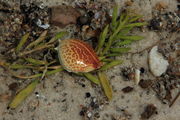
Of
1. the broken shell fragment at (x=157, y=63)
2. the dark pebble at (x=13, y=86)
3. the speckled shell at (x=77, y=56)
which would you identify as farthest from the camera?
the broken shell fragment at (x=157, y=63)

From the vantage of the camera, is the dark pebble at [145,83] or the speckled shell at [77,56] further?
the dark pebble at [145,83]

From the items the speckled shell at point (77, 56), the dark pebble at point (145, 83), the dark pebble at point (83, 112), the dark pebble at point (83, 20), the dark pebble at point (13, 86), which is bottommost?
the dark pebble at point (83, 112)

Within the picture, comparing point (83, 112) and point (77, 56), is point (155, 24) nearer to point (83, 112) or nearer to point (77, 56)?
point (77, 56)

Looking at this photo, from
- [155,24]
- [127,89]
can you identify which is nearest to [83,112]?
[127,89]

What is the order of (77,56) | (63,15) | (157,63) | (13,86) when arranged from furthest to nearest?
(157,63) → (63,15) → (13,86) → (77,56)

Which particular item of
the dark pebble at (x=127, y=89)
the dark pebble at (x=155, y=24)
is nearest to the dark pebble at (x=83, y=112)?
the dark pebble at (x=127, y=89)

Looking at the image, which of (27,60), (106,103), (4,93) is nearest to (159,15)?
(106,103)

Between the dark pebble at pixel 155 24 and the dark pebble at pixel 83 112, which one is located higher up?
the dark pebble at pixel 155 24

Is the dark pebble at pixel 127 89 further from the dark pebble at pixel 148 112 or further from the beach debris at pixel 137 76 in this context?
the dark pebble at pixel 148 112

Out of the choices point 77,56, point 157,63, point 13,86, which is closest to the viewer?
point 77,56
